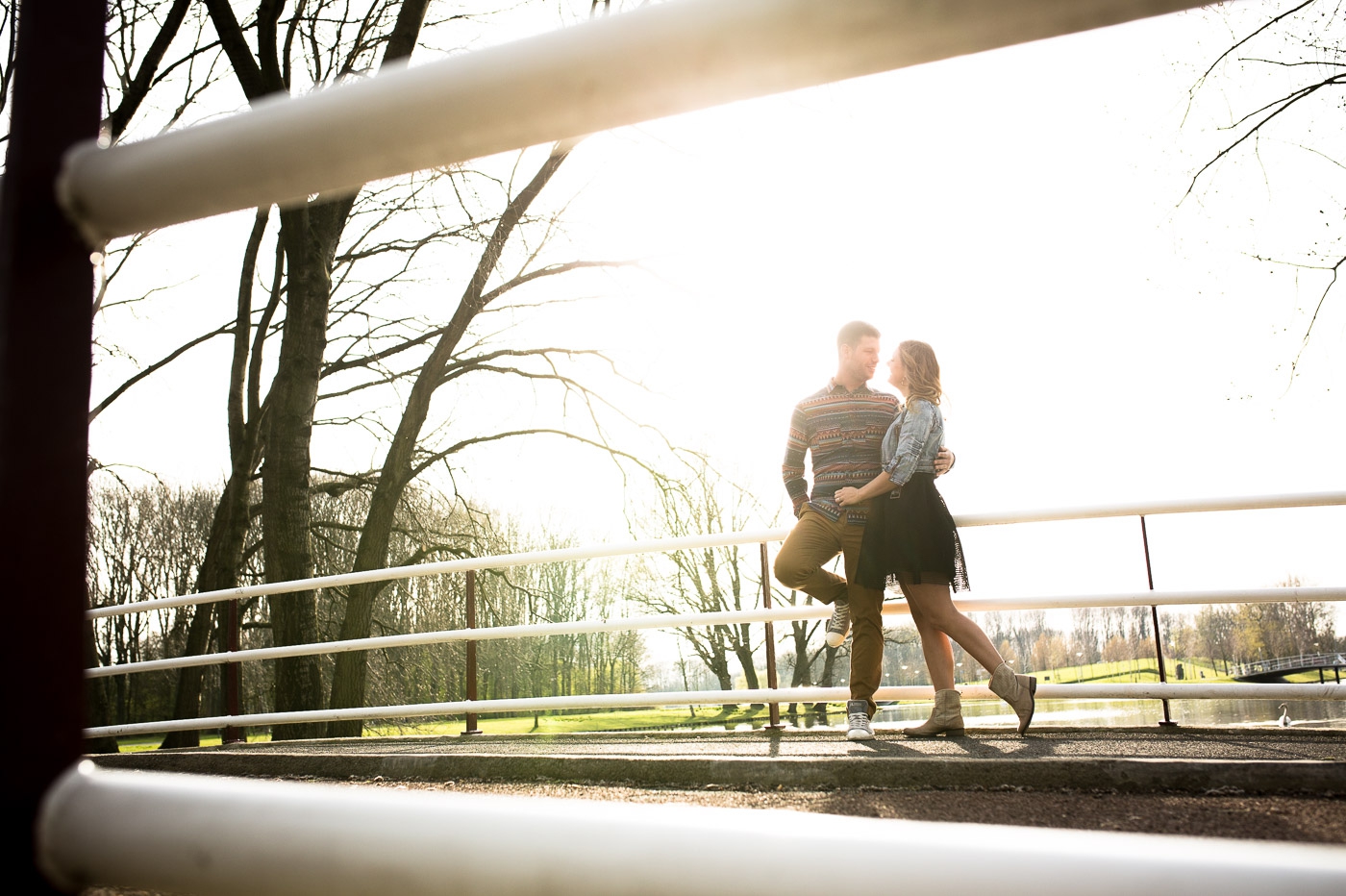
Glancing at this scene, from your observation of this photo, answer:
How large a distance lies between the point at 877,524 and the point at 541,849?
3999 mm

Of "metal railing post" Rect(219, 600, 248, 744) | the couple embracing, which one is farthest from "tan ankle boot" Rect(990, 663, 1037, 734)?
"metal railing post" Rect(219, 600, 248, 744)

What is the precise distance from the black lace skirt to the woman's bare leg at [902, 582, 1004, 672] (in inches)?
2.2

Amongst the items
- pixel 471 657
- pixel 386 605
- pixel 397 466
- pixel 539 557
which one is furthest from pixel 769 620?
pixel 386 605

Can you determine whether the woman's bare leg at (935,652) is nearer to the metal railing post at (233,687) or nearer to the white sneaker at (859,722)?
the white sneaker at (859,722)

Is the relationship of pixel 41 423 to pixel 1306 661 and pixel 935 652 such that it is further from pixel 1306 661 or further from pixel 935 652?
pixel 1306 661

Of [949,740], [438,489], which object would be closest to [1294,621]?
[949,740]

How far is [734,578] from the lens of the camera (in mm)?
30031

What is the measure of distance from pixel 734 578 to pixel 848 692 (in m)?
25.9

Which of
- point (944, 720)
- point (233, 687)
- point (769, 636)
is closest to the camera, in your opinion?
point (944, 720)

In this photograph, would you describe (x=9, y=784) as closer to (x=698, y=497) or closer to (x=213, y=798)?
(x=213, y=798)

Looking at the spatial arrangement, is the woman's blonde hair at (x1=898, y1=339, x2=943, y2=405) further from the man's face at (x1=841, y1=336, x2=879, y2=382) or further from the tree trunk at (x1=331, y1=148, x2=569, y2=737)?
the tree trunk at (x1=331, y1=148, x2=569, y2=737)

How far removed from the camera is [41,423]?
53cm

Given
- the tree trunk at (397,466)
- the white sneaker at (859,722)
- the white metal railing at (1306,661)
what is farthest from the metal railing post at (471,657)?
A: the white metal railing at (1306,661)

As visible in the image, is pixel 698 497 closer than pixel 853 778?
No
